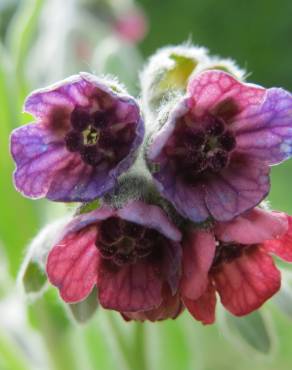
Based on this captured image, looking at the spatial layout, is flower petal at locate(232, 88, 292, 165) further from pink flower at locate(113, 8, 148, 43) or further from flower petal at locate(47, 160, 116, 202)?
pink flower at locate(113, 8, 148, 43)

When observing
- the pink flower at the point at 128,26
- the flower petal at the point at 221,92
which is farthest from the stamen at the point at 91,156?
the pink flower at the point at 128,26

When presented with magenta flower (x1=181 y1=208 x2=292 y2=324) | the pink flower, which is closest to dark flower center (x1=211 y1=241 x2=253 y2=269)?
magenta flower (x1=181 y1=208 x2=292 y2=324)

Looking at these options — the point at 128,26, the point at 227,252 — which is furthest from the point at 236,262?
the point at 128,26

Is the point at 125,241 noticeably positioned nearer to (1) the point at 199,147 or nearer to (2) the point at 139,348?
(1) the point at 199,147

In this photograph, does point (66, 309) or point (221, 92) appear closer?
point (221, 92)

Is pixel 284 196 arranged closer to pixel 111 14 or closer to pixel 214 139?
pixel 111 14

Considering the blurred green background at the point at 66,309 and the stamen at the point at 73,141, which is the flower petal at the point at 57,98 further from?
the blurred green background at the point at 66,309
